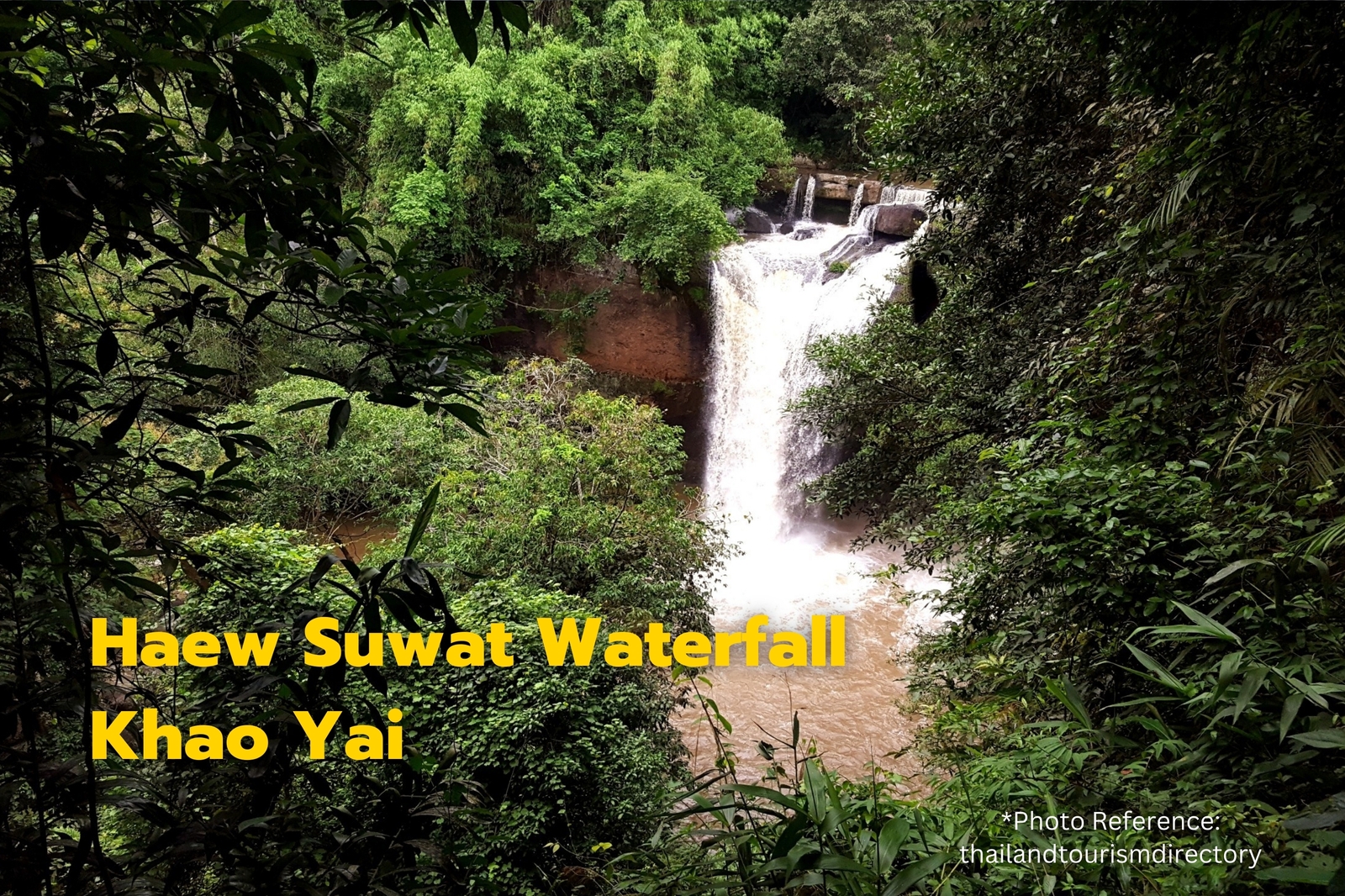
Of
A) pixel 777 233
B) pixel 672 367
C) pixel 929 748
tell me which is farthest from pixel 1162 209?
pixel 777 233

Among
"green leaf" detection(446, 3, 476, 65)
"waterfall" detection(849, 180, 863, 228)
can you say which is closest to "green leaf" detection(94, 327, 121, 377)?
"green leaf" detection(446, 3, 476, 65)

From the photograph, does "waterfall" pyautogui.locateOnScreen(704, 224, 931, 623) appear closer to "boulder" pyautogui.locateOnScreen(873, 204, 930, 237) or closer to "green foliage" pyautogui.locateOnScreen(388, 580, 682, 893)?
"boulder" pyautogui.locateOnScreen(873, 204, 930, 237)

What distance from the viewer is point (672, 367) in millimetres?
11805

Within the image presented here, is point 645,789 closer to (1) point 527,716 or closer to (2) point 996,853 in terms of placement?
(1) point 527,716

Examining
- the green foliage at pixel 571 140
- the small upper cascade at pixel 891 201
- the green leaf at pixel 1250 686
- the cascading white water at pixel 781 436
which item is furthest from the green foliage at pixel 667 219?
the green leaf at pixel 1250 686

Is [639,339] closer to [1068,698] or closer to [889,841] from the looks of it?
[1068,698]

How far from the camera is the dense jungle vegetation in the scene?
1.05 meters

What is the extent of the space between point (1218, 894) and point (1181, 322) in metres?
2.29

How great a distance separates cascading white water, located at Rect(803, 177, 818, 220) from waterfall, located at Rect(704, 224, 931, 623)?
1612 mm

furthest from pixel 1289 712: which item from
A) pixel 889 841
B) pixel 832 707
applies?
pixel 832 707

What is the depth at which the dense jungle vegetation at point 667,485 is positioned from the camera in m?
1.05

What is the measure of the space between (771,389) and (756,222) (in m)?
3.69

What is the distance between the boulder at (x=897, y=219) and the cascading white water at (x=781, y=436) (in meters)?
0.28

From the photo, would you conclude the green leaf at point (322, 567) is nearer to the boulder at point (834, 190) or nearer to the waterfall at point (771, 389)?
the waterfall at point (771, 389)
